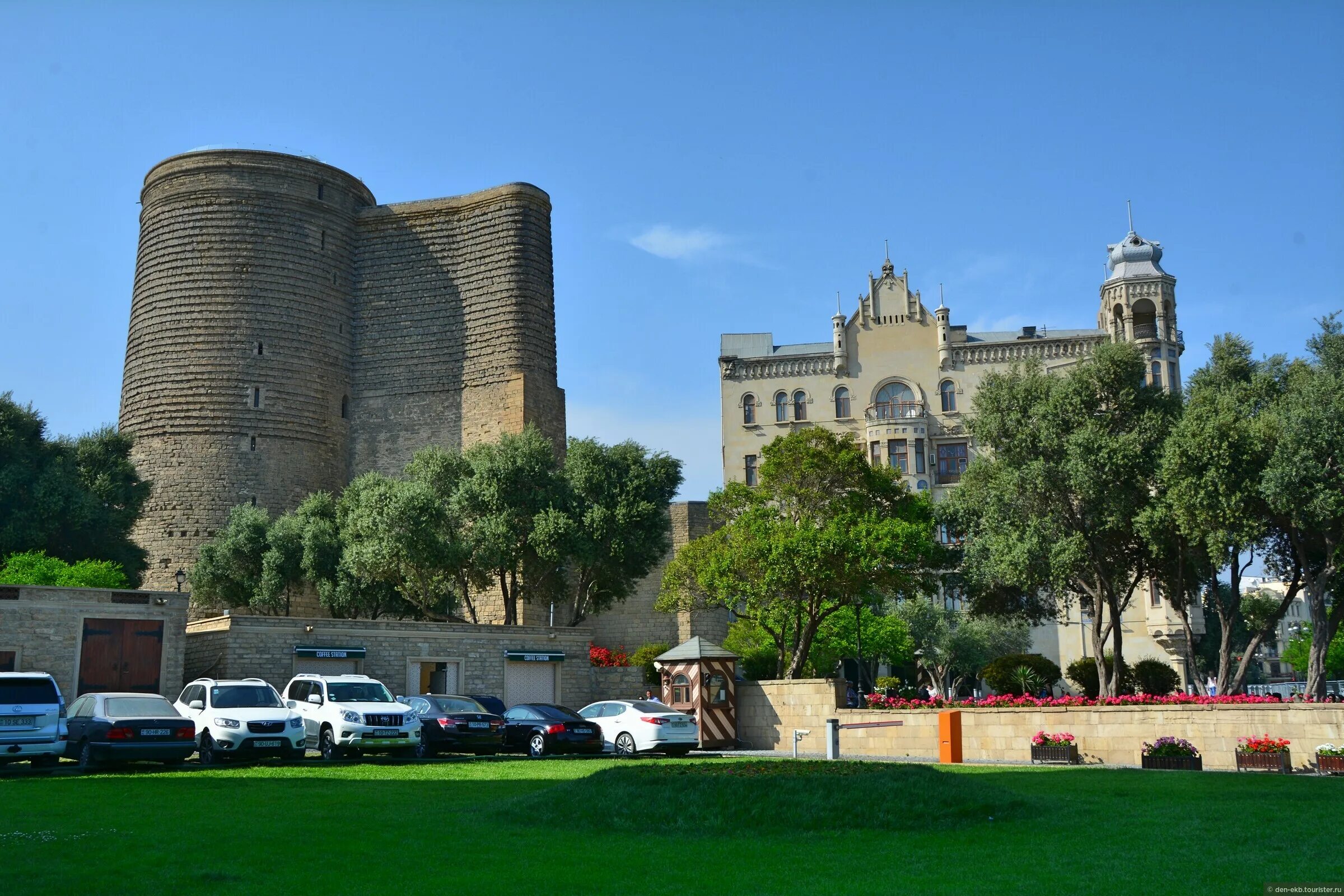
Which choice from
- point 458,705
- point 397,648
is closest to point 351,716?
point 458,705

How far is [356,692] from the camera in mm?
24047

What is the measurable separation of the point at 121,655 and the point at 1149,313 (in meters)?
52.9

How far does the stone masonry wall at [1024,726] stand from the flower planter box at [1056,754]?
55 centimetres

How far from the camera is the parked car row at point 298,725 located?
19.9 metres

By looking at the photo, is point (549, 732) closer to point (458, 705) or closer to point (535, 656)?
point (458, 705)

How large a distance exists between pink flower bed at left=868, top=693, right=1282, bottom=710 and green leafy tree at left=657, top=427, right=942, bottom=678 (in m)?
4.03

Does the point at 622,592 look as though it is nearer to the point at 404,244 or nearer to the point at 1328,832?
the point at 404,244

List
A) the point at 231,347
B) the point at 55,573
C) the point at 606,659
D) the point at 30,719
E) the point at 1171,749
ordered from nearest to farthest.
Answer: the point at 30,719 < the point at 1171,749 < the point at 55,573 < the point at 606,659 < the point at 231,347

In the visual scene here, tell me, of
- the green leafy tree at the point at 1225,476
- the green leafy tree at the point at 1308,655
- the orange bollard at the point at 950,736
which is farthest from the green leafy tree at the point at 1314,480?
the green leafy tree at the point at 1308,655

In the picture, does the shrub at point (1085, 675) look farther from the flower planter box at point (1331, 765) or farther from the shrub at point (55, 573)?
the shrub at point (55, 573)

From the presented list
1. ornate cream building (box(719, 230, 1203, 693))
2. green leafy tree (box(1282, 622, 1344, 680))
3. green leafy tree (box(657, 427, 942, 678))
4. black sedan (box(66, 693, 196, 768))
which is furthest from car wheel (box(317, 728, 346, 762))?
green leafy tree (box(1282, 622, 1344, 680))

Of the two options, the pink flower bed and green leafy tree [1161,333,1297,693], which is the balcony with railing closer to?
green leafy tree [1161,333,1297,693]

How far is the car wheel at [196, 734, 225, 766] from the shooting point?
69.5 ft

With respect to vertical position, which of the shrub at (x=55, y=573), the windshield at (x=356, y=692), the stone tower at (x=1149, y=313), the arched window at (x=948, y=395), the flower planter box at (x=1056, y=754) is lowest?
the flower planter box at (x=1056, y=754)
